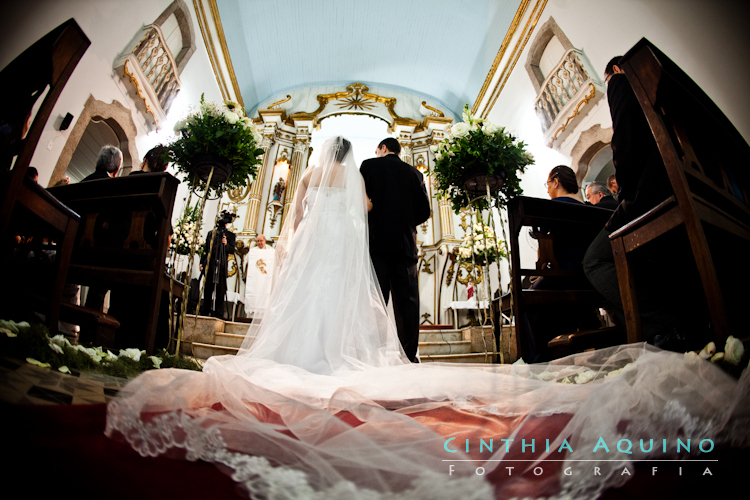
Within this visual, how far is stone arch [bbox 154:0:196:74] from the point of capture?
5.14 meters

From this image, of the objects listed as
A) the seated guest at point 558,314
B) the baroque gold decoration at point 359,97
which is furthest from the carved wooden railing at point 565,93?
the baroque gold decoration at point 359,97

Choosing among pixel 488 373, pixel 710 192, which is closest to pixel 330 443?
pixel 488 373

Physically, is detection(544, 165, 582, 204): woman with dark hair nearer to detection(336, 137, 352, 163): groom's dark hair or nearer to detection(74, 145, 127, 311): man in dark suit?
detection(336, 137, 352, 163): groom's dark hair

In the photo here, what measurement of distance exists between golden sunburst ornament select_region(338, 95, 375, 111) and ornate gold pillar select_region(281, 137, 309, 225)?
1.38 meters

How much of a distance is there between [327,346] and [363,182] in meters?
1.25

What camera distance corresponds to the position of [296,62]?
8.50 metres

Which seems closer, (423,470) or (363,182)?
(423,470)

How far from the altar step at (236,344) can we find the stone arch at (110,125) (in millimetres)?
2097

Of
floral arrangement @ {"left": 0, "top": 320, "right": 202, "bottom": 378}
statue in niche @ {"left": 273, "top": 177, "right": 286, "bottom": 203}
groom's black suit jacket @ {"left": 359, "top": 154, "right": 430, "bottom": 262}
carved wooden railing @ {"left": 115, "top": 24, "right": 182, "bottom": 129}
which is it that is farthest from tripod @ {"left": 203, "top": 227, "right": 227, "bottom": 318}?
floral arrangement @ {"left": 0, "top": 320, "right": 202, "bottom": 378}

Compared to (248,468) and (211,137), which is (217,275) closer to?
(211,137)

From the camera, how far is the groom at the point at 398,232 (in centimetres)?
240

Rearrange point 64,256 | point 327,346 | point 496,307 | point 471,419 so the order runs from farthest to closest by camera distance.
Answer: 1. point 496,307
2. point 327,346
3. point 64,256
4. point 471,419

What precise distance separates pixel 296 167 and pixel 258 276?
3164mm

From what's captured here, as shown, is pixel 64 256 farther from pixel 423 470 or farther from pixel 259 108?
pixel 259 108
